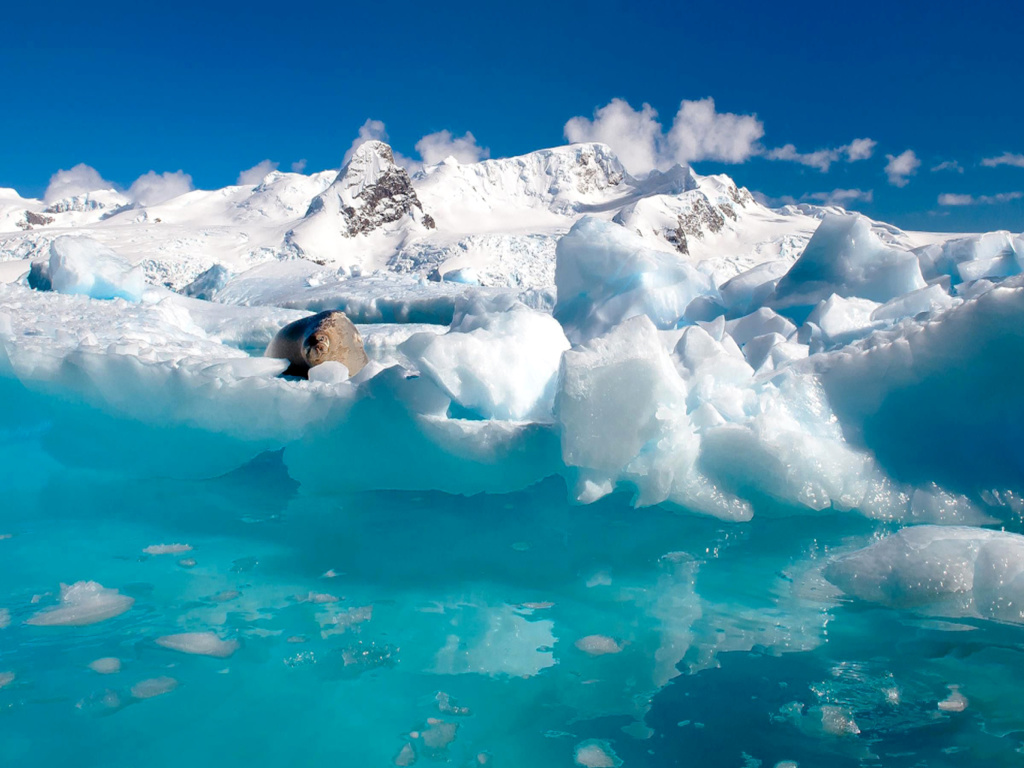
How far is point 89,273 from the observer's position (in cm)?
908

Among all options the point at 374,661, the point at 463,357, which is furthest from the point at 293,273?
the point at 374,661

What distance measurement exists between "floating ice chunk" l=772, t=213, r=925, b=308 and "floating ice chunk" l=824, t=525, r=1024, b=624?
289 cm

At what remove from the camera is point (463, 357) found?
3.14 metres

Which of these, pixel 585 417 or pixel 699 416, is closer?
pixel 585 417

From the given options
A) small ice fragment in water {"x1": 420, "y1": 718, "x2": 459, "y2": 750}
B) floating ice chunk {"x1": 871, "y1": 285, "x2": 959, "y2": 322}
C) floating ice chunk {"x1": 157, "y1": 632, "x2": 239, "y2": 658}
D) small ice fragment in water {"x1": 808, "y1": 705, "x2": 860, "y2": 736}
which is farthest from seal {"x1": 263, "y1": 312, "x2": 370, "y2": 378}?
small ice fragment in water {"x1": 808, "y1": 705, "x2": 860, "y2": 736}

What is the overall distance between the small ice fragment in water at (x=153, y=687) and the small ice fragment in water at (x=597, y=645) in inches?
40.6

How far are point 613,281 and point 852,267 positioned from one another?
1.58 m

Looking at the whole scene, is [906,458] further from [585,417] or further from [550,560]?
[550,560]

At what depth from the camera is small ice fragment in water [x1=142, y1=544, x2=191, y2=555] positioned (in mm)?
2654

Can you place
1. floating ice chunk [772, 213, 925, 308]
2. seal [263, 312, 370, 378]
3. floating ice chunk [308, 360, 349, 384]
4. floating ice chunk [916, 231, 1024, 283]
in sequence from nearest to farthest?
1. floating ice chunk [308, 360, 349, 384]
2. floating ice chunk [772, 213, 925, 308]
3. floating ice chunk [916, 231, 1024, 283]
4. seal [263, 312, 370, 378]

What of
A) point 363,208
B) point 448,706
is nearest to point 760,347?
point 448,706

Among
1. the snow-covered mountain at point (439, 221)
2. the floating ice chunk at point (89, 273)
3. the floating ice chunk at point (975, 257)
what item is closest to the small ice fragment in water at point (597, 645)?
the floating ice chunk at point (975, 257)

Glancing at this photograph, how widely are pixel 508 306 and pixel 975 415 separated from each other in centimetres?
244

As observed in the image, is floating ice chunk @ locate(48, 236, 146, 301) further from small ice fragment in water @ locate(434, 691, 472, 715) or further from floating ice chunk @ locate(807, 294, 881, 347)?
small ice fragment in water @ locate(434, 691, 472, 715)
